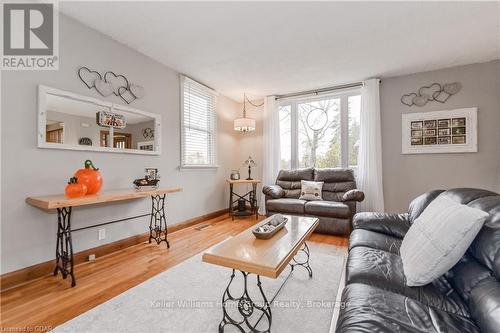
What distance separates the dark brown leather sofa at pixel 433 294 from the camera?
35.8 inches

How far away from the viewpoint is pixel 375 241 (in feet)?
5.93

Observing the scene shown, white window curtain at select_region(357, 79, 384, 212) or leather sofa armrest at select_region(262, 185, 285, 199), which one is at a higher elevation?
white window curtain at select_region(357, 79, 384, 212)

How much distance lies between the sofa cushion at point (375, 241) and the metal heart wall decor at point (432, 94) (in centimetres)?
298

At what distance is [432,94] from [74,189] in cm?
507

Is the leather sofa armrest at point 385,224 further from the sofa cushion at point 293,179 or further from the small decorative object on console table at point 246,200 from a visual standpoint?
the small decorative object on console table at point 246,200

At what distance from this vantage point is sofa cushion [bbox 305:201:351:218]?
3.35 meters

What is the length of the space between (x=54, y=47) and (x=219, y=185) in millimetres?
3226

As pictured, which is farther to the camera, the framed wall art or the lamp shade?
the lamp shade

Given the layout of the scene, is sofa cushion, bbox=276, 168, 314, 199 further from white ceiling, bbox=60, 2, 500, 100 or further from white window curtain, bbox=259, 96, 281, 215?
white ceiling, bbox=60, 2, 500, 100

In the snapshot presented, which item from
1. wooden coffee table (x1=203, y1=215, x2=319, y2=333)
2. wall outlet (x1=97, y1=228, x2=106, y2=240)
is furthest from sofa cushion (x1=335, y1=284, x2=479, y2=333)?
wall outlet (x1=97, y1=228, x2=106, y2=240)

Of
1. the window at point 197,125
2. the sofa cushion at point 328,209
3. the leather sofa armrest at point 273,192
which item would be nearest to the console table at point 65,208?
the window at point 197,125

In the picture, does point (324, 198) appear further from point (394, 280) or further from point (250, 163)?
point (394, 280)

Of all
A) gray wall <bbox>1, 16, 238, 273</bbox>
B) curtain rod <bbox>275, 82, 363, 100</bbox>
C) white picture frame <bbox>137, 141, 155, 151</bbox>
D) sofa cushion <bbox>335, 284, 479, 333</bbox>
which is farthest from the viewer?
curtain rod <bbox>275, 82, 363, 100</bbox>

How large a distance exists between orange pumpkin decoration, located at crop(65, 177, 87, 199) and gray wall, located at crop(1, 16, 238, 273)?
0.37m
